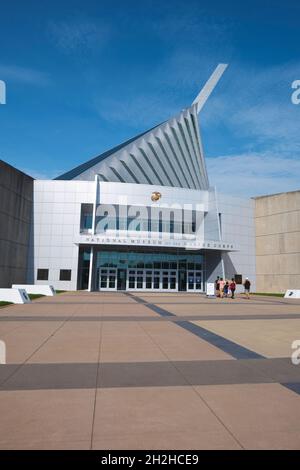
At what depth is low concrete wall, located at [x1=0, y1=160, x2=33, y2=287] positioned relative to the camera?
97.3 ft

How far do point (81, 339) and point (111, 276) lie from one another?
2869cm

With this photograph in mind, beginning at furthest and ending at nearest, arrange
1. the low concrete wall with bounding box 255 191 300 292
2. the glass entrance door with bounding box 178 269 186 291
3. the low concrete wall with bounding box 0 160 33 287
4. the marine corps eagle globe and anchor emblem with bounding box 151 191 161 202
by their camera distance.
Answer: the glass entrance door with bounding box 178 269 186 291 < the low concrete wall with bounding box 255 191 300 292 < the marine corps eagle globe and anchor emblem with bounding box 151 191 161 202 < the low concrete wall with bounding box 0 160 33 287

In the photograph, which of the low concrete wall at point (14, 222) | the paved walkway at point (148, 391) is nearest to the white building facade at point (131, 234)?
the low concrete wall at point (14, 222)

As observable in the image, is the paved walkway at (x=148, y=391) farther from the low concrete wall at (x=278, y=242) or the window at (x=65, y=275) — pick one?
the low concrete wall at (x=278, y=242)

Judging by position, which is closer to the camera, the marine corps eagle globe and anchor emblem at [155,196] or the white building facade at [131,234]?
the white building facade at [131,234]

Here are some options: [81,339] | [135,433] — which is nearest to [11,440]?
[135,433]

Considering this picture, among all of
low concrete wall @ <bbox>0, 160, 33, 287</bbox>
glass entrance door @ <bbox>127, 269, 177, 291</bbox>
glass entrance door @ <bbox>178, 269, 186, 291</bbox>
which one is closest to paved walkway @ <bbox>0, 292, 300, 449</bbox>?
low concrete wall @ <bbox>0, 160, 33, 287</bbox>

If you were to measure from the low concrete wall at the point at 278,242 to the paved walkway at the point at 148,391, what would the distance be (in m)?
29.4

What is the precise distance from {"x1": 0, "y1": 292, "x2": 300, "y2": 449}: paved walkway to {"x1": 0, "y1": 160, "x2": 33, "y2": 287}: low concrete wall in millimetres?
22495

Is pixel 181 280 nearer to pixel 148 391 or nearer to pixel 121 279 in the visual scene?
pixel 121 279

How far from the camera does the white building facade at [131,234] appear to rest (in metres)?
34.6

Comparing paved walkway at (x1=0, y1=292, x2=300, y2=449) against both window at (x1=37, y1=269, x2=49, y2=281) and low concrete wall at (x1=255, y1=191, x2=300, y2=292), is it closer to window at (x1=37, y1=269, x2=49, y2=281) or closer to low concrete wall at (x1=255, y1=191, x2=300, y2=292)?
window at (x1=37, y1=269, x2=49, y2=281)

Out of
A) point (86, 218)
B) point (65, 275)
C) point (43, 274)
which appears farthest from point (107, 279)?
point (86, 218)

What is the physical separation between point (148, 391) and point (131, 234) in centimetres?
3087
